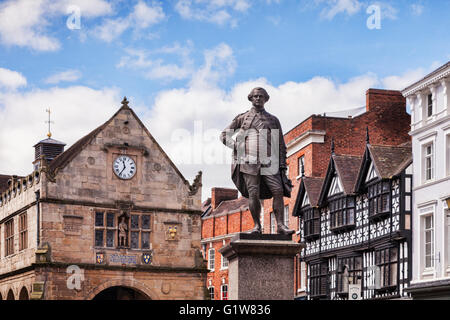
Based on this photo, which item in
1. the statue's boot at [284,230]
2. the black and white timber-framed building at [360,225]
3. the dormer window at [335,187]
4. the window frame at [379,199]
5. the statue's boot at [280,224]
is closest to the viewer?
the statue's boot at [284,230]

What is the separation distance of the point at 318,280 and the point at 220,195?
27.9 metres

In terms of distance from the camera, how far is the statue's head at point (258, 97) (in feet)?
52.2

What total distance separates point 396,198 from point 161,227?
14.7 metres

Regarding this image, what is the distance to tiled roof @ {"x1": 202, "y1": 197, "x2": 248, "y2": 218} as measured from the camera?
63247 mm

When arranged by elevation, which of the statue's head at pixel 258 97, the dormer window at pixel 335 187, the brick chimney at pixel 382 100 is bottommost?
the statue's head at pixel 258 97

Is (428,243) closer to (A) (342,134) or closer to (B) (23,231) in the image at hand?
(A) (342,134)

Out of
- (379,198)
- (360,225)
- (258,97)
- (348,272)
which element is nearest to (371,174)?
(379,198)

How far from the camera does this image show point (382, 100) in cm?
4916

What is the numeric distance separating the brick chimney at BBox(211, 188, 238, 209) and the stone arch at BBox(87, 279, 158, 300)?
25580mm

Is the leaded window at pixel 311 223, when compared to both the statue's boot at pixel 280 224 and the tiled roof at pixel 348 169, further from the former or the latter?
the statue's boot at pixel 280 224

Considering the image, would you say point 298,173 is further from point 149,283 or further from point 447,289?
point 447,289

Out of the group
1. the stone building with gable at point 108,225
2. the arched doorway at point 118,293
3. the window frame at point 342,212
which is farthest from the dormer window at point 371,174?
the arched doorway at point 118,293

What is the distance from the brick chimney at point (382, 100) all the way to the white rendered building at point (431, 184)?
38.0 feet

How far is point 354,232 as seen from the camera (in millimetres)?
40969
